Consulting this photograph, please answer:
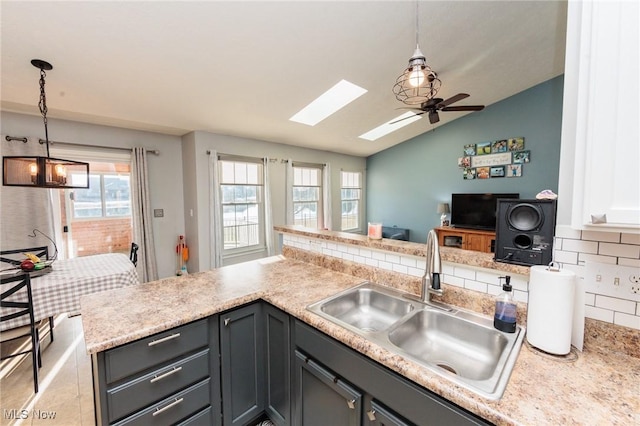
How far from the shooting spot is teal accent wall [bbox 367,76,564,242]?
14.6ft

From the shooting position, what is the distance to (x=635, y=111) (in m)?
0.68

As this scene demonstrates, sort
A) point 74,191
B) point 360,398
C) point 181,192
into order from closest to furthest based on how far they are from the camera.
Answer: point 360,398
point 74,191
point 181,192

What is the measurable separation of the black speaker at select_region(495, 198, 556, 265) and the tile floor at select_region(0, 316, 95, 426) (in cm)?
267

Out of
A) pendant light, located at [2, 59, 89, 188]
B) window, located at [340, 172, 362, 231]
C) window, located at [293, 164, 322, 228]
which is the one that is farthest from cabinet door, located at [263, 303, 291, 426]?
window, located at [340, 172, 362, 231]

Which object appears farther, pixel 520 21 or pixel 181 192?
pixel 181 192

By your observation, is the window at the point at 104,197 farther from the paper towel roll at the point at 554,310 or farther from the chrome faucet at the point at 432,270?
the paper towel roll at the point at 554,310

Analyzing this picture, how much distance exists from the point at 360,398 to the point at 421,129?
5.70 metres

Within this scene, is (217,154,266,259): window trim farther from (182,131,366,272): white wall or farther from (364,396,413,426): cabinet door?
(364,396,413,426): cabinet door

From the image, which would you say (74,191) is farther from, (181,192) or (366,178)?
(366,178)

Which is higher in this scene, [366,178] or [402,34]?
[402,34]

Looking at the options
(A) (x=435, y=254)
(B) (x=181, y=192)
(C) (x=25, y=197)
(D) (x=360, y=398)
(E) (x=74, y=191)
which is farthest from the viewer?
(B) (x=181, y=192)

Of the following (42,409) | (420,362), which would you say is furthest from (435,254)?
(42,409)

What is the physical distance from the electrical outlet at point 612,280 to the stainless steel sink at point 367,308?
70cm

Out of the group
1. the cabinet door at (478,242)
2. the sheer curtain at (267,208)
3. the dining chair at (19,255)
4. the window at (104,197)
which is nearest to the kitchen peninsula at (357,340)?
the dining chair at (19,255)
